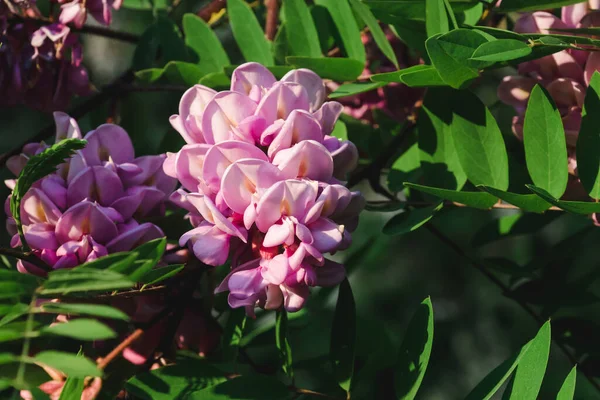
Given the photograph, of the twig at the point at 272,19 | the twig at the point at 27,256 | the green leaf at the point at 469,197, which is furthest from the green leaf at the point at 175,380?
the twig at the point at 272,19

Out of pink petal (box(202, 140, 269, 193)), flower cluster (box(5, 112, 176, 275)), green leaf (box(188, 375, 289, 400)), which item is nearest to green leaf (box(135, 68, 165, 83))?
flower cluster (box(5, 112, 176, 275))

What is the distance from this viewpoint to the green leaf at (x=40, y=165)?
56 cm

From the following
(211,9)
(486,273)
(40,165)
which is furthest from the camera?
(211,9)

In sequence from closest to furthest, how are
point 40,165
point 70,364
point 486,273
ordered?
point 70,364 < point 40,165 < point 486,273

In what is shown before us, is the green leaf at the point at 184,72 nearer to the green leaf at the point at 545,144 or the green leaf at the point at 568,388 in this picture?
the green leaf at the point at 545,144

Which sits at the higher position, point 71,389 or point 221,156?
point 221,156

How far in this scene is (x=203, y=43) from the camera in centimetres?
87

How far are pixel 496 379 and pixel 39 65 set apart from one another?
1.86ft

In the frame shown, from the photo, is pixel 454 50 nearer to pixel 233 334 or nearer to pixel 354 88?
pixel 354 88

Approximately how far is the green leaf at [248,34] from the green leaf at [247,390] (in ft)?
1.14

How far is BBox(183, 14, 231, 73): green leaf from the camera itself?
33.9 inches

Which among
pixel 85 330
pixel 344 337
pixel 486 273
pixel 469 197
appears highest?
pixel 85 330

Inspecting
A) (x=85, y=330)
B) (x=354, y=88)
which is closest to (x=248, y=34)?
(x=354, y=88)

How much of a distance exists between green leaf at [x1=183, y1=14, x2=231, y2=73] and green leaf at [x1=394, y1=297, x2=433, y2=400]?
0.38 m
